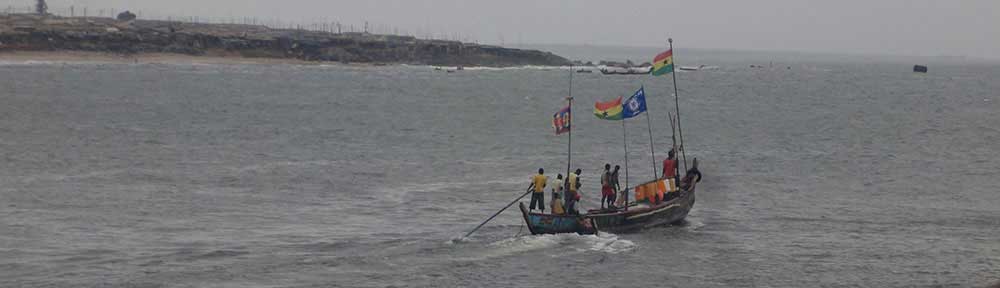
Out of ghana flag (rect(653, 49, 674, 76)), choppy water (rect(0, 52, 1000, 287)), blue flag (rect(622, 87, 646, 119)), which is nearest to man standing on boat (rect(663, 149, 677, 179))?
choppy water (rect(0, 52, 1000, 287))

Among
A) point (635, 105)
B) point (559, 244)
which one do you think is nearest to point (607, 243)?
point (559, 244)

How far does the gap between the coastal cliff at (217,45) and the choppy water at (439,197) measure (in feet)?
239

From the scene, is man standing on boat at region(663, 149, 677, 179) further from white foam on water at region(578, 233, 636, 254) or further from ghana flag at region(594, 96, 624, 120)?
white foam on water at region(578, 233, 636, 254)

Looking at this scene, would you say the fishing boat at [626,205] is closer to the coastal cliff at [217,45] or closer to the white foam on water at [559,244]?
the white foam on water at [559,244]

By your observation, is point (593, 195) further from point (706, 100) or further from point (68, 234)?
point (706, 100)

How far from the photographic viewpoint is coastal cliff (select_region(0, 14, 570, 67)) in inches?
5753

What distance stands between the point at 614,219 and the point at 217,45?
458 feet

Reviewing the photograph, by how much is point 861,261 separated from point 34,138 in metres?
37.2

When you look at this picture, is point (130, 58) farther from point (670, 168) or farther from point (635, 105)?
point (635, 105)

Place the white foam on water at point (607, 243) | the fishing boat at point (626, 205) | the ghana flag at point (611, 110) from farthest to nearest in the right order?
the ghana flag at point (611, 110) → the fishing boat at point (626, 205) → the white foam on water at point (607, 243)

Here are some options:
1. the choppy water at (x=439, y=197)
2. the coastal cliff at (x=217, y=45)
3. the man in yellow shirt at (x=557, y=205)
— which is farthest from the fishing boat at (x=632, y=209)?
the coastal cliff at (x=217, y=45)

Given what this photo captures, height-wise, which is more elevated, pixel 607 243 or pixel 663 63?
pixel 663 63

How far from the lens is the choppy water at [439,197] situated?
1006 inches

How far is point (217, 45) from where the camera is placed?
16150 centimetres
